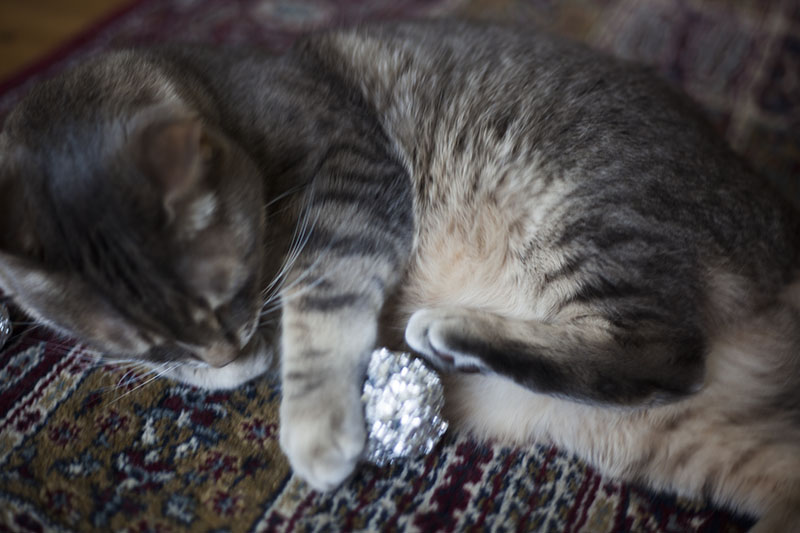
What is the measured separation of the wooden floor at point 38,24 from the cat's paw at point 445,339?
71.7 inches

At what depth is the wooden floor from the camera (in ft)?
7.69

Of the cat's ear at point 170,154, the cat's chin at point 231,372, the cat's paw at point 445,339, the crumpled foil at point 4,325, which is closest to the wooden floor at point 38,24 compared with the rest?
the crumpled foil at point 4,325

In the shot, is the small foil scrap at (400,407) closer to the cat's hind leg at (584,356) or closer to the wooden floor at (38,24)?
the cat's hind leg at (584,356)

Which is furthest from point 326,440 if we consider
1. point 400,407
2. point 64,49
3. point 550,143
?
point 64,49

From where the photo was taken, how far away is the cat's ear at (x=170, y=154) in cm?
90

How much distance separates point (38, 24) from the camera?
2533 mm

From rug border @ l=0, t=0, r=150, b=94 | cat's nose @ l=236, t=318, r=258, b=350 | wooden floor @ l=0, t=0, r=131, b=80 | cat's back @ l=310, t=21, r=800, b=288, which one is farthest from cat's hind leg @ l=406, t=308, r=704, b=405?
wooden floor @ l=0, t=0, r=131, b=80

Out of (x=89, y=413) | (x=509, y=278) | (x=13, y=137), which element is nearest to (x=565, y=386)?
(x=509, y=278)

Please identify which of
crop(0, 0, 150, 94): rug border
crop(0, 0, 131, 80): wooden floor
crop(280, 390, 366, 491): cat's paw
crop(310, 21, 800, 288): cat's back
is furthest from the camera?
crop(0, 0, 131, 80): wooden floor

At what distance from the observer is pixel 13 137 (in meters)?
1.08

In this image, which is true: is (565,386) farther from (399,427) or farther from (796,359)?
(796,359)

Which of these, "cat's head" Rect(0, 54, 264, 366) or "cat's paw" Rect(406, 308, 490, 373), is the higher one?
"cat's head" Rect(0, 54, 264, 366)

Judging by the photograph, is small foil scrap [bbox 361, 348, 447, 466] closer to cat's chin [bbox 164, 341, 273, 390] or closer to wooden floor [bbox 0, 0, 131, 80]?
cat's chin [bbox 164, 341, 273, 390]

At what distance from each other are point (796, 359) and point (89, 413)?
1.32m
